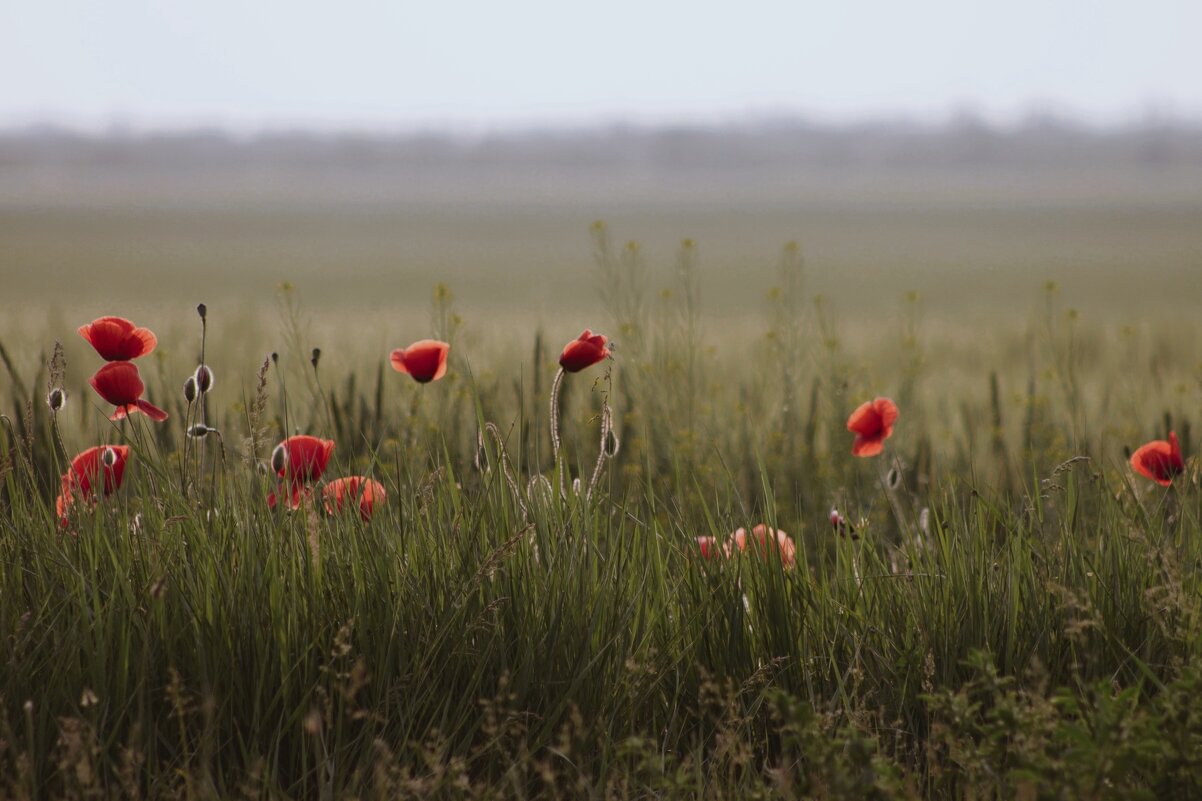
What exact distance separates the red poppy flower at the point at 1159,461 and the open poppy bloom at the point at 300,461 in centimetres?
147

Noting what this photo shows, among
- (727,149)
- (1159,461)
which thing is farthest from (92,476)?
(727,149)

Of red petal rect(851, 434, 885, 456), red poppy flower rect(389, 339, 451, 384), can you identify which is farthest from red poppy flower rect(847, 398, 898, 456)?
red poppy flower rect(389, 339, 451, 384)

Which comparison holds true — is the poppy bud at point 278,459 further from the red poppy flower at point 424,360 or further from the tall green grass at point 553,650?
the red poppy flower at point 424,360

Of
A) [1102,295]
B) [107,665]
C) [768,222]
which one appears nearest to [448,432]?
[107,665]

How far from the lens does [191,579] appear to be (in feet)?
5.67

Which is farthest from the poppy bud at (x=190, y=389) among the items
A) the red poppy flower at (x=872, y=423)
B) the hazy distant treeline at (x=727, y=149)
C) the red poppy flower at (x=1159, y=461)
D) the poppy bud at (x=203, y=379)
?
the hazy distant treeline at (x=727, y=149)

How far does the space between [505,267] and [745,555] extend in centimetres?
3044

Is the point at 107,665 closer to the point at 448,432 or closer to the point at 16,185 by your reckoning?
the point at 448,432

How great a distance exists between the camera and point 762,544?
196 cm

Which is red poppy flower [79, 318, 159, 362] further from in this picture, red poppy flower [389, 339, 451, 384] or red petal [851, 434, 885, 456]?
red petal [851, 434, 885, 456]

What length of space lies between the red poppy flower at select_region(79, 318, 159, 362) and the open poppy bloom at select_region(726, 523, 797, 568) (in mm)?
1055

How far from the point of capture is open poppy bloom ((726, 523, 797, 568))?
1.91m

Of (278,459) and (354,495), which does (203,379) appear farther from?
(354,495)

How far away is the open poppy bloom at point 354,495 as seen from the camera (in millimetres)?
1903
